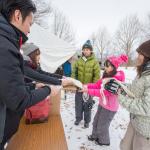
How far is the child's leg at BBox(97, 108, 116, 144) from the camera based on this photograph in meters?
3.62

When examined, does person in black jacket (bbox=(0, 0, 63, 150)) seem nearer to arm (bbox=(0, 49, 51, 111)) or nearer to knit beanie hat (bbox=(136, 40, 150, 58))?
arm (bbox=(0, 49, 51, 111))

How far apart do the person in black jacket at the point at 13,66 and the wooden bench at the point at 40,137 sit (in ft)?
2.06

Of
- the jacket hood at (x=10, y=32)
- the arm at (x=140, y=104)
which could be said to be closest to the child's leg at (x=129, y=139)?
the arm at (x=140, y=104)

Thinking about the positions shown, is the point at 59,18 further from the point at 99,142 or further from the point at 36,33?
the point at 99,142

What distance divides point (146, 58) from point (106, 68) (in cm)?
131

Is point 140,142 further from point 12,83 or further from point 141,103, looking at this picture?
point 12,83

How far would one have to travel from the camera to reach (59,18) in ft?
94.4

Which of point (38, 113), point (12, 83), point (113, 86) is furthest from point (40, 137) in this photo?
point (12, 83)

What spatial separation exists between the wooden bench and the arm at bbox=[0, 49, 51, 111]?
91 centimetres

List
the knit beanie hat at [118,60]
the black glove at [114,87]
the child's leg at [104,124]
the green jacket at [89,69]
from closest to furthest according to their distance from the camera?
the black glove at [114,87], the knit beanie hat at [118,60], the child's leg at [104,124], the green jacket at [89,69]

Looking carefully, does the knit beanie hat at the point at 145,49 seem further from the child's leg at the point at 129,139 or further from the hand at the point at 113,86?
the child's leg at the point at 129,139

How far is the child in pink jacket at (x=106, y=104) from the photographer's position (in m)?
3.25

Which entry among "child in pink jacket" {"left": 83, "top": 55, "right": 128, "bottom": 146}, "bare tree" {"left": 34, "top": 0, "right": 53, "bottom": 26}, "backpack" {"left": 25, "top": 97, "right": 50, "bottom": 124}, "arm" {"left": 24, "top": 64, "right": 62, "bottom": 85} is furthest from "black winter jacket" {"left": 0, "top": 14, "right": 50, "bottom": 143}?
"bare tree" {"left": 34, "top": 0, "right": 53, "bottom": 26}

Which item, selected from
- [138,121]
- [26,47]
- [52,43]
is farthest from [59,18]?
[138,121]
